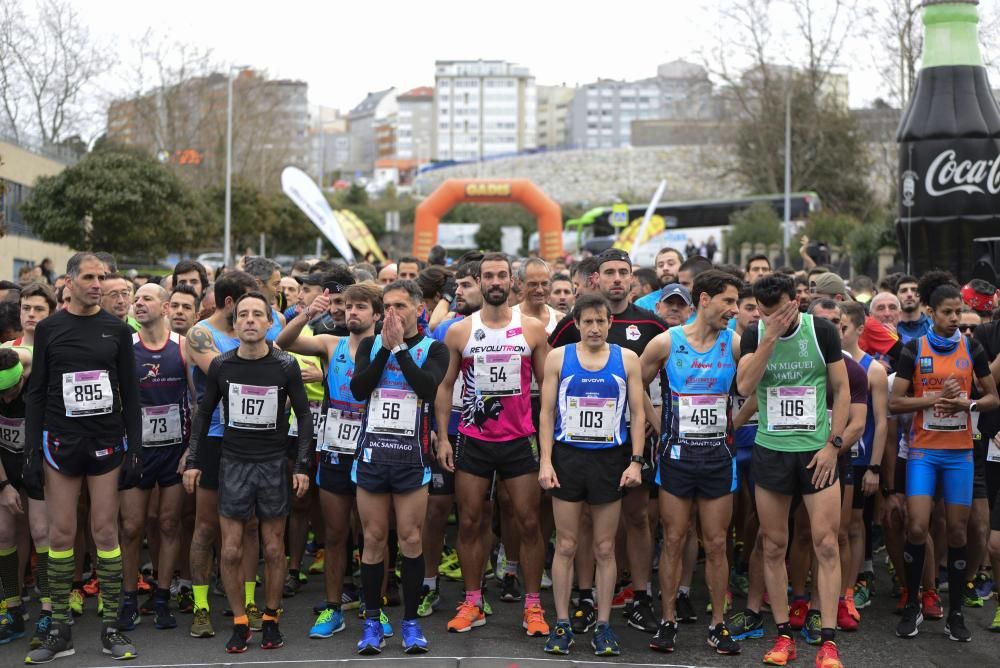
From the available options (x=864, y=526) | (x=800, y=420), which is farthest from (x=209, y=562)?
(x=864, y=526)

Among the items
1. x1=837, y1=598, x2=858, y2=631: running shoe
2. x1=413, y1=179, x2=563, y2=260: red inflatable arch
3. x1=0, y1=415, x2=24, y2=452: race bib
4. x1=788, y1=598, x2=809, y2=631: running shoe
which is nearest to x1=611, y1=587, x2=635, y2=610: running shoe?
x1=788, y1=598, x2=809, y2=631: running shoe

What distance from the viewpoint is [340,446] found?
23.3ft

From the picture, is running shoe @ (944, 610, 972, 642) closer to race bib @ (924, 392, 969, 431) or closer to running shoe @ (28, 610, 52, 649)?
race bib @ (924, 392, 969, 431)

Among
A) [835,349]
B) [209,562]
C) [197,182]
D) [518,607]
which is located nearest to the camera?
[835,349]

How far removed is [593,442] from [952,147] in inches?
513

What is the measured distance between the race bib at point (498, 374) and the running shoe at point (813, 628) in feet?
6.98

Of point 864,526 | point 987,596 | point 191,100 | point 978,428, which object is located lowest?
point 987,596

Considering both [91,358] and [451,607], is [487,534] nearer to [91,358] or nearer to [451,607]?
[451,607]

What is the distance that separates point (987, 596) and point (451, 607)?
11.7 ft

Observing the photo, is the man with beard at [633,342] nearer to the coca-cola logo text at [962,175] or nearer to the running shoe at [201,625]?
the running shoe at [201,625]

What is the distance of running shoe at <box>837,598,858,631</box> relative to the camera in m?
7.24

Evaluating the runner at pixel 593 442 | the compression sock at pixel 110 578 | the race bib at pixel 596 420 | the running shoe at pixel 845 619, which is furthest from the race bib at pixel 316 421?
the running shoe at pixel 845 619

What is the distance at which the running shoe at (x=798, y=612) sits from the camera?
7.21 meters

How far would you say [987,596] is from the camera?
807 cm
